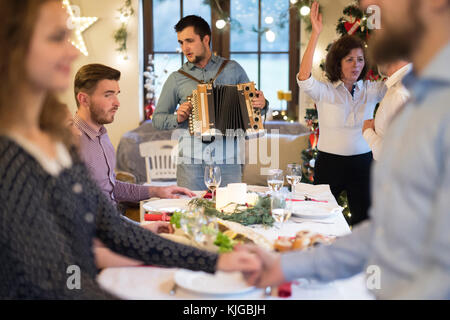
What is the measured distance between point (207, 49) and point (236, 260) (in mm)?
2370

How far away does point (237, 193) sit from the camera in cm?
238

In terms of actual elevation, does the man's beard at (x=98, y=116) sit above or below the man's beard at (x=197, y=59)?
below

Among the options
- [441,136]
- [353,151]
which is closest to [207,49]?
[353,151]

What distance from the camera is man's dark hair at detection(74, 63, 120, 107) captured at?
259cm

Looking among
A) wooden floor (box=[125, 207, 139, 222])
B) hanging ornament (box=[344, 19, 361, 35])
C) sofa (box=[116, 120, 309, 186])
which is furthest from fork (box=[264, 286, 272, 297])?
sofa (box=[116, 120, 309, 186])

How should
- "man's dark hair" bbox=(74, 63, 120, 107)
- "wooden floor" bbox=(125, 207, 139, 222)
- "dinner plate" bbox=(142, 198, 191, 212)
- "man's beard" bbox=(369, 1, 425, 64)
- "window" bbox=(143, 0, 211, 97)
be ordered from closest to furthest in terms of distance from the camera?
"man's beard" bbox=(369, 1, 425, 64) < "dinner plate" bbox=(142, 198, 191, 212) < "man's dark hair" bbox=(74, 63, 120, 107) < "wooden floor" bbox=(125, 207, 139, 222) < "window" bbox=(143, 0, 211, 97)

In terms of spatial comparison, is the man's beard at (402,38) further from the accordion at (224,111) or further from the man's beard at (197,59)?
the man's beard at (197,59)

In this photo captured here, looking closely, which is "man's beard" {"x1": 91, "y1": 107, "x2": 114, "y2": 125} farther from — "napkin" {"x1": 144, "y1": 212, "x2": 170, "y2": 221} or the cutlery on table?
the cutlery on table

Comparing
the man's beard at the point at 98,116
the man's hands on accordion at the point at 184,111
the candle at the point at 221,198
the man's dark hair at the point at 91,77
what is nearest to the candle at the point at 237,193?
the candle at the point at 221,198

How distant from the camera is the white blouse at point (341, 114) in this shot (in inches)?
135

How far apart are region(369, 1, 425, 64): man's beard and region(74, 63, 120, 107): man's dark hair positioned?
1847mm

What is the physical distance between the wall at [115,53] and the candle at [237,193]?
426 cm

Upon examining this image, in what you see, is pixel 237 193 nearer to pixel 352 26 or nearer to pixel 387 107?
pixel 387 107

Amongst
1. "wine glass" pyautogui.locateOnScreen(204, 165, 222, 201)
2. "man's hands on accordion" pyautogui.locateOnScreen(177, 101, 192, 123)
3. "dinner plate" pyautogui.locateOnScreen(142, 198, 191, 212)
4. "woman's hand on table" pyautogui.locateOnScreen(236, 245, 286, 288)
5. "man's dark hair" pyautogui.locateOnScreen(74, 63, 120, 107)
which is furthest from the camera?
"man's hands on accordion" pyautogui.locateOnScreen(177, 101, 192, 123)
